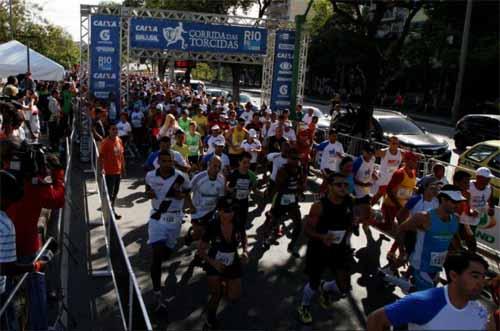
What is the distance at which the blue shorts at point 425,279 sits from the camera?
5.64 metres

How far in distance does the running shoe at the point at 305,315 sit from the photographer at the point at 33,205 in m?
2.78

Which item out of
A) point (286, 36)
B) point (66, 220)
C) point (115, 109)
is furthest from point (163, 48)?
point (66, 220)

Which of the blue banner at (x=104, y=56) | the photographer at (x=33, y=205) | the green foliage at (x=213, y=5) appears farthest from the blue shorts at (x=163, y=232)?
the green foliage at (x=213, y=5)

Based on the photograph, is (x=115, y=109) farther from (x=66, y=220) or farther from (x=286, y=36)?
(x=66, y=220)

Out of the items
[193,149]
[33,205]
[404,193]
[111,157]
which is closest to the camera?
[33,205]

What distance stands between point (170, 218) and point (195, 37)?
47.1 feet

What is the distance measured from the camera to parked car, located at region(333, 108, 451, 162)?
16.2 meters

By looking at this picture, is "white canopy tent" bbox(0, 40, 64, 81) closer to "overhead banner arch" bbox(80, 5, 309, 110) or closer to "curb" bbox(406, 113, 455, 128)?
"overhead banner arch" bbox(80, 5, 309, 110)

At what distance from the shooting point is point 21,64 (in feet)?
62.7

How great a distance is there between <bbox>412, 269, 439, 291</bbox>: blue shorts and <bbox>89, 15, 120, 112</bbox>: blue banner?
49.1ft

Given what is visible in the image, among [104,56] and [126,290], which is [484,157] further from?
[104,56]

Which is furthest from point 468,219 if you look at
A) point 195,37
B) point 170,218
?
point 195,37

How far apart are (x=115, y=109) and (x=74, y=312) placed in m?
13.0

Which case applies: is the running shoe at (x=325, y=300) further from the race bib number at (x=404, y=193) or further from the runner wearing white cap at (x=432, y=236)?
the race bib number at (x=404, y=193)
